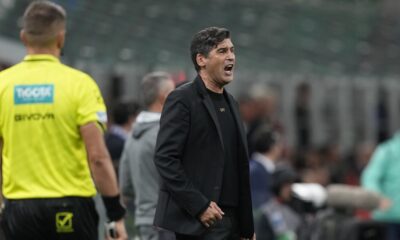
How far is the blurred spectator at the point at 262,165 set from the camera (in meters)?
14.2

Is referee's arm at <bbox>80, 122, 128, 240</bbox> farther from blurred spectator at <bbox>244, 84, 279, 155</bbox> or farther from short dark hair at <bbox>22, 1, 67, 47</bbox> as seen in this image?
blurred spectator at <bbox>244, 84, 279, 155</bbox>

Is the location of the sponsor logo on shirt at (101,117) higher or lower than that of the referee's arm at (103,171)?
higher

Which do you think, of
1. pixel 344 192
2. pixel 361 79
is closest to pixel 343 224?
pixel 344 192

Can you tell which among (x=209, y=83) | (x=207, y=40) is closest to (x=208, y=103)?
(x=209, y=83)

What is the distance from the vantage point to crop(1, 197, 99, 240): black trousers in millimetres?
8609

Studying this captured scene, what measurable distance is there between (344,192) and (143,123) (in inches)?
152

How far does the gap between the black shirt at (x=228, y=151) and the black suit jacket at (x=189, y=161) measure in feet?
0.14

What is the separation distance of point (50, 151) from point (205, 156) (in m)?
0.96

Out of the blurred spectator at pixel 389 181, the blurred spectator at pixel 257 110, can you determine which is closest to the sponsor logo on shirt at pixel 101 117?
the blurred spectator at pixel 389 181

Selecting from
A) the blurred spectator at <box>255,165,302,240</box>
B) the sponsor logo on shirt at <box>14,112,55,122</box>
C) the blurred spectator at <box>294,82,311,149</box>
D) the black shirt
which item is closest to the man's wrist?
the sponsor logo on shirt at <box>14,112,55,122</box>

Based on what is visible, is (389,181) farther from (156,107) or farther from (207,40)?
(207,40)

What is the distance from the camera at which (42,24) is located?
8812mm

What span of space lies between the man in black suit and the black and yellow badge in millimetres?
532

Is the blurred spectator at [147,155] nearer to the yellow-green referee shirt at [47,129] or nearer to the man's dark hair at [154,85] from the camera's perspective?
the man's dark hair at [154,85]
